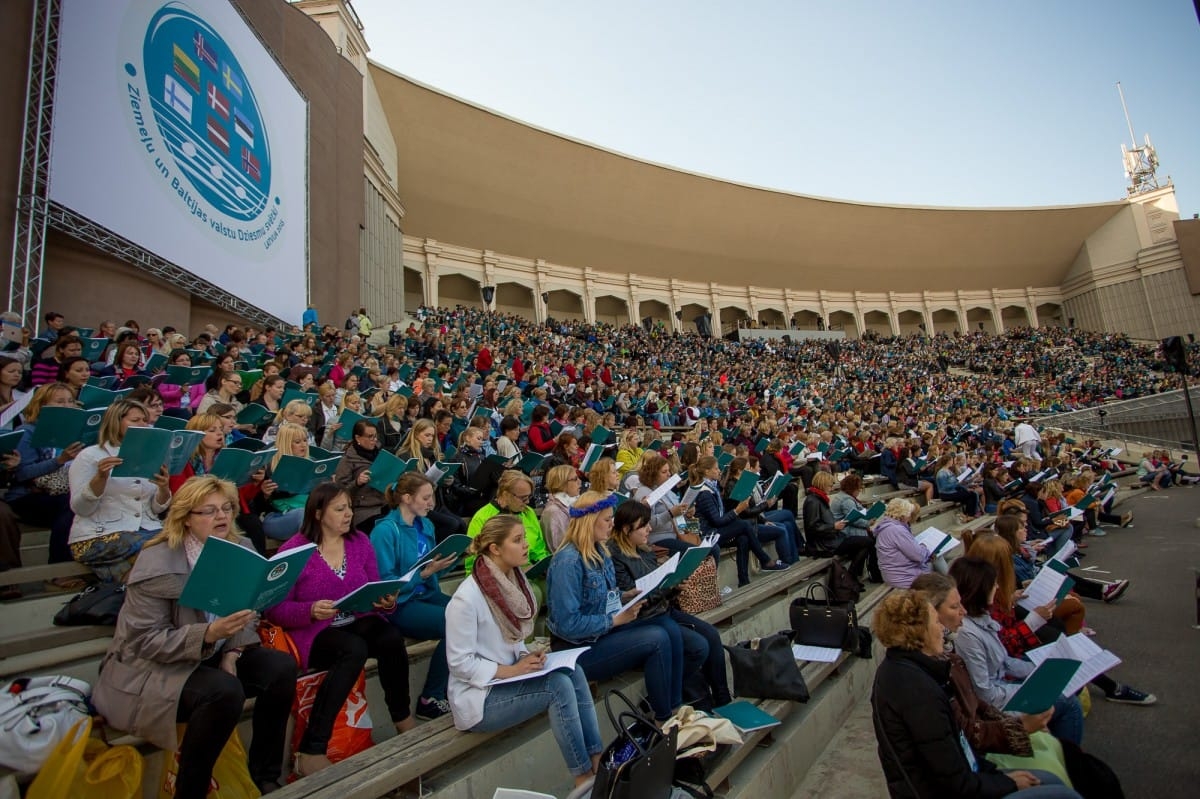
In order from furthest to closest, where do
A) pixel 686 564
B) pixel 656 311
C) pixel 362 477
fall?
pixel 656 311
pixel 362 477
pixel 686 564

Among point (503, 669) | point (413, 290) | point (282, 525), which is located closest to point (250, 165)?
point (282, 525)

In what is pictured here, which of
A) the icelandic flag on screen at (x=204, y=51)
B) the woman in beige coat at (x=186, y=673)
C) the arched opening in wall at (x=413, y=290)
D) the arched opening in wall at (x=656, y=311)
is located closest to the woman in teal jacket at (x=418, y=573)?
the woman in beige coat at (x=186, y=673)

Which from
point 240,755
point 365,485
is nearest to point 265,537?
point 365,485

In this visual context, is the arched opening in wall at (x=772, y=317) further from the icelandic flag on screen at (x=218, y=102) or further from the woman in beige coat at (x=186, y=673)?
the woman in beige coat at (x=186, y=673)

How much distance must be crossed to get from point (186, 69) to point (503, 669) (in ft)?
36.5

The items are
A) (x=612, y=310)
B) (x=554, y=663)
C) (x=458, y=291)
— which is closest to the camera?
(x=554, y=663)

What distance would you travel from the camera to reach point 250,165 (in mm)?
11438

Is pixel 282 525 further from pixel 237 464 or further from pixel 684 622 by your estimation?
pixel 684 622

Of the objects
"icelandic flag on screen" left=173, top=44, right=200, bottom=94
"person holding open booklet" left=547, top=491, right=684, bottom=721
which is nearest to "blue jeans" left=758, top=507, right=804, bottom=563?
"person holding open booklet" left=547, top=491, right=684, bottom=721

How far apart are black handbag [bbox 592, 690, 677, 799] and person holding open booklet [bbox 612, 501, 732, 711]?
99cm

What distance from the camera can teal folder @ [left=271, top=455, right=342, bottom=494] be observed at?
3773mm

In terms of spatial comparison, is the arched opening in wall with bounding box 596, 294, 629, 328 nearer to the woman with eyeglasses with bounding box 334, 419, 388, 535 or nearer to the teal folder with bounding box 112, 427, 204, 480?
the woman with eyeglasses with bounding box 334, 419, 388, 535

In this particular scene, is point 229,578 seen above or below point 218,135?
below

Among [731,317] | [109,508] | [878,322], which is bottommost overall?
[109,508]
